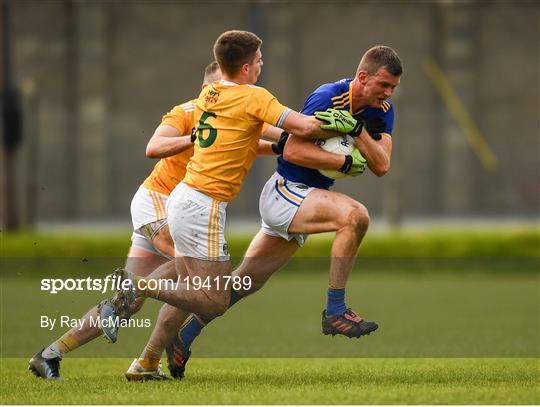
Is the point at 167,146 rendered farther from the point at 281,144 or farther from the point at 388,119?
the point at 388,119

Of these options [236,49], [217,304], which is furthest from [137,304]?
[236,49]

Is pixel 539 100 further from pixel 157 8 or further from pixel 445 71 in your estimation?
pixel 157 8

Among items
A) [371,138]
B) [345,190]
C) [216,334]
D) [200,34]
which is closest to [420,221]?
[345,190]

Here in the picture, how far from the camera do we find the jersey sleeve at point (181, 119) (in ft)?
27.0

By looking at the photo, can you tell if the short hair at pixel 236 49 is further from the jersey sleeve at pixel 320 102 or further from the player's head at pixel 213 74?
the player's head at pixel 213 74

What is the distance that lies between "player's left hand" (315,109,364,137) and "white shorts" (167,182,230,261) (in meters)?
0.85

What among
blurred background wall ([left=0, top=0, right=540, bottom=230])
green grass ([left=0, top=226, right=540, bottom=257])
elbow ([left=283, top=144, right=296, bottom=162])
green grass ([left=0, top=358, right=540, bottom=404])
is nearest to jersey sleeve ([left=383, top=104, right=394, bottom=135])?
elbow ([left=283, top=144, right=296, bottom=162])

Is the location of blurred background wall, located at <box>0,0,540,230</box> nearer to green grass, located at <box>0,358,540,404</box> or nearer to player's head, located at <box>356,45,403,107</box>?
green grass, located at <box>0,358,540,404</box>

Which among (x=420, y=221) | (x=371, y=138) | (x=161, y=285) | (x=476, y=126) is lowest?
(x=420, y=221)

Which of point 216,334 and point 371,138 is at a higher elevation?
point 371,138

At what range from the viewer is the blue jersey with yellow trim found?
7.95 meters

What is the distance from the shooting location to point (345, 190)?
27469 millimetres

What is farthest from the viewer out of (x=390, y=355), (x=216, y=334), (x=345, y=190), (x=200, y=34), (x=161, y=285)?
(x=200, y=34)

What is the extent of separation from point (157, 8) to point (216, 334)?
19.7 metres
